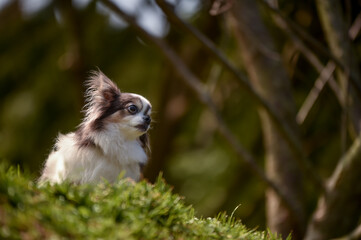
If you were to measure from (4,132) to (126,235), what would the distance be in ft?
27.7

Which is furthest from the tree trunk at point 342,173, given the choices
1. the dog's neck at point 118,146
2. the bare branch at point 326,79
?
the dog's neck at point 118,146

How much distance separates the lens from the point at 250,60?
25.7 ft

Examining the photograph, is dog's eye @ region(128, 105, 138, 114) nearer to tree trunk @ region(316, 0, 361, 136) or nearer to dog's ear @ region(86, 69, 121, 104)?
dog's ear @ region(86, 69, 121, 104)

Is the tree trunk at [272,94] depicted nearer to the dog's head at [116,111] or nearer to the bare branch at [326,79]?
the bare branch at [326,79]

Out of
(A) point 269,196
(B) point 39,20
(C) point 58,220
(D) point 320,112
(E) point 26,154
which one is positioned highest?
(C) point 58,220

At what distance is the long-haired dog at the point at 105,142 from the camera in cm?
501

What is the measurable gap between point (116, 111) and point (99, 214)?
2102mm

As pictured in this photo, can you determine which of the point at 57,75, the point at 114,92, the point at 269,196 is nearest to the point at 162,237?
the point at 114,92

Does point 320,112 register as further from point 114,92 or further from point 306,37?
point 114,92

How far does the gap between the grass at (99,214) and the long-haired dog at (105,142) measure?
1.07 m

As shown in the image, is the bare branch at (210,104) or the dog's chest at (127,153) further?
the bare branch at (210,104)

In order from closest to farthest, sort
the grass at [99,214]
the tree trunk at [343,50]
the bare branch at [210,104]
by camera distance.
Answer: the grass at [99,214] < the tree trunk at [343,50] < the bare branch at [210,104]

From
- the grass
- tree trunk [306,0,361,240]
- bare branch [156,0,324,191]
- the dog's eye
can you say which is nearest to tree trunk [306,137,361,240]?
tree trunk [306,0,361,240]

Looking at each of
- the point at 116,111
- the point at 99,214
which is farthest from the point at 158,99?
the point at 99,214
